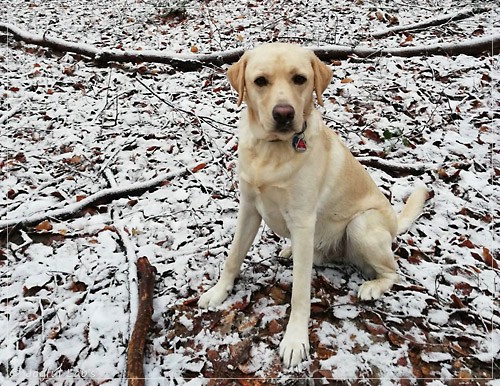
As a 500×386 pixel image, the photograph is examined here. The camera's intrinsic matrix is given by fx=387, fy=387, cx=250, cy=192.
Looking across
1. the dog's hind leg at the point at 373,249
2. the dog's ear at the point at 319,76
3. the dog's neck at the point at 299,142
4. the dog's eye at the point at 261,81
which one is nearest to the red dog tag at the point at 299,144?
the dog's neck at the point at 299,142

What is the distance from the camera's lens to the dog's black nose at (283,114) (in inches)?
89.4

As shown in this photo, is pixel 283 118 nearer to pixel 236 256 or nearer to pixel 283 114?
Result: pixel 283 114

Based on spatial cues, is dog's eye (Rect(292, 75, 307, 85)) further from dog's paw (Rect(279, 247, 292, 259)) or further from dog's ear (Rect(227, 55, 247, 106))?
dog's paw (Rect(279, 247, 292, 259))

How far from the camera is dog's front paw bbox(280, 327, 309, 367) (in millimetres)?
2473

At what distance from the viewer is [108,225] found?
3689 millimetres

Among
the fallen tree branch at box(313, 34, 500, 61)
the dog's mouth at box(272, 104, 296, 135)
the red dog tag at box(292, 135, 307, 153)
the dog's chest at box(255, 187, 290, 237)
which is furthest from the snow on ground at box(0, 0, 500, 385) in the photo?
the dog's mouth at box(272, 104, 296, 135)

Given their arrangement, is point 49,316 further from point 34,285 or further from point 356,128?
point 356,128

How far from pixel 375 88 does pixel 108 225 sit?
4.12m

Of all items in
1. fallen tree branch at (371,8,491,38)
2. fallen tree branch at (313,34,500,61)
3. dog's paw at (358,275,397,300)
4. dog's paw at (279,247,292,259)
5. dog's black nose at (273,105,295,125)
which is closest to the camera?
dog's black nose at (273,105,295,125)

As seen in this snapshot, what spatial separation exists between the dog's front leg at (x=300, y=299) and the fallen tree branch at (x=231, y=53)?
4.67 meters

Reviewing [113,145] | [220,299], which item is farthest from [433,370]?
[113,145]

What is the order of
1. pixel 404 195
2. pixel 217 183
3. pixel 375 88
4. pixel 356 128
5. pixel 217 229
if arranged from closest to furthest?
pixel 217 229
pixel 404 195
pixel 217 183
pixel 356 128
pixel 375 88

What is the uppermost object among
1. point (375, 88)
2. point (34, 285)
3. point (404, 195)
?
point (375, 88)

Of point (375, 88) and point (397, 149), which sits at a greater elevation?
point (375, 88)
